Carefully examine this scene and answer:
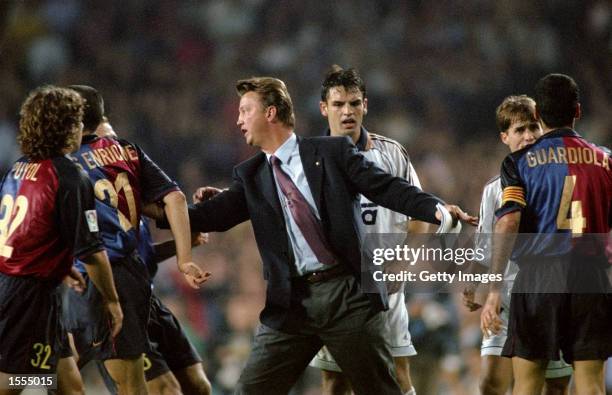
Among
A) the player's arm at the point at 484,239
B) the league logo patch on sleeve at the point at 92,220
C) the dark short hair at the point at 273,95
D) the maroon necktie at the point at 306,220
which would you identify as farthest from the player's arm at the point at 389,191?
the league logo patch on sleeve at the point at 92,220

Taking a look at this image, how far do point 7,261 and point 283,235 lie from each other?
135 centimetres

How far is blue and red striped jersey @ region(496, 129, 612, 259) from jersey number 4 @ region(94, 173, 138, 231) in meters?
1.97

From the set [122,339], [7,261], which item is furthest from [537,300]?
[7,261]

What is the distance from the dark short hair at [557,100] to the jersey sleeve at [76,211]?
2381mm

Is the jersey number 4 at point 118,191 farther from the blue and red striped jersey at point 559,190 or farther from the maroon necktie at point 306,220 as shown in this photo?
the blue and red striped jersey at point 559,190

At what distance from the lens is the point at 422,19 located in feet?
38.5

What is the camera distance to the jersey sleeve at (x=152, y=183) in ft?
16.7

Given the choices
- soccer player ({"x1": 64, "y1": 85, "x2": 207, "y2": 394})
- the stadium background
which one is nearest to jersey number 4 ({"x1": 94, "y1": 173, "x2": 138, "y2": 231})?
soccer player ({"x1": 64, "y1": 85, "x2": 207, "y2": 394})

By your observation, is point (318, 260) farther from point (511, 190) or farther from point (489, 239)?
point (489, 239)

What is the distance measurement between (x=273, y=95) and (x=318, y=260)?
3.04ft

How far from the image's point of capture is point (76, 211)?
4469mm

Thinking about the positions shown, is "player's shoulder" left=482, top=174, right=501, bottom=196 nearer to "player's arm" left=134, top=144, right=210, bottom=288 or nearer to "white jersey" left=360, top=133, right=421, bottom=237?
"white jersey" left=360, top=133, right=421, bottom=237

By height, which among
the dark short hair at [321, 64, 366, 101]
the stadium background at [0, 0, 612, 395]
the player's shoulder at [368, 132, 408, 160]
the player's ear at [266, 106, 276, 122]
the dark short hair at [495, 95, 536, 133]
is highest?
the stadium background at [0, 0, 612, 395]

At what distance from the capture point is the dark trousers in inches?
179
